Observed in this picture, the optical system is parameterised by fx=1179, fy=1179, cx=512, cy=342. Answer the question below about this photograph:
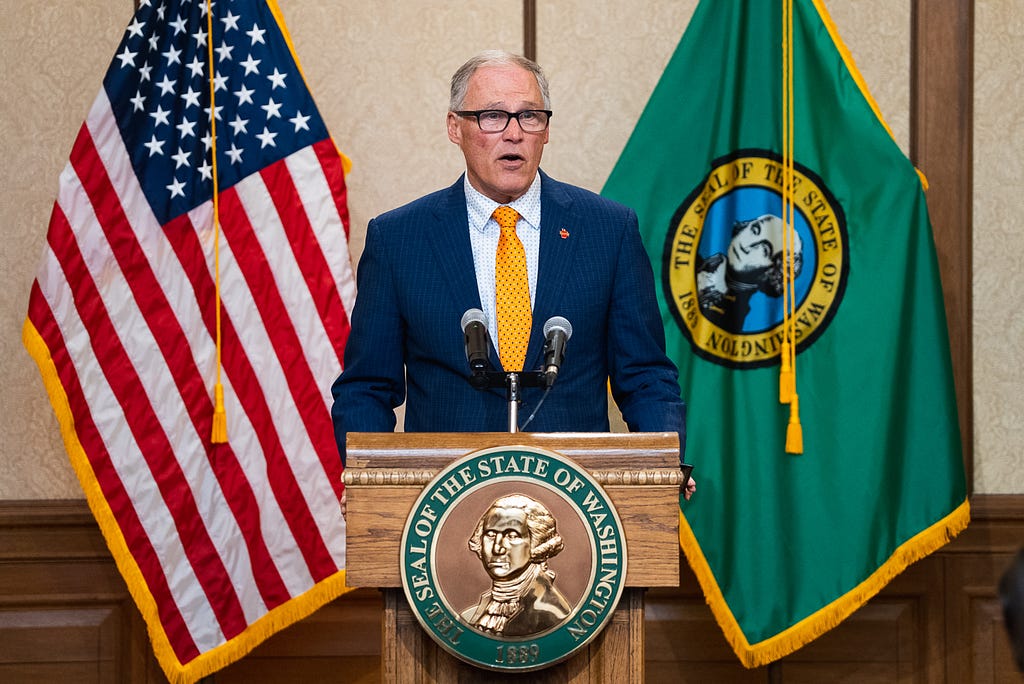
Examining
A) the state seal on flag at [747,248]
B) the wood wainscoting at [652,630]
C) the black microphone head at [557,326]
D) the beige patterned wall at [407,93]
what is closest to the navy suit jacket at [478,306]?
the black microphone head at [557,326]

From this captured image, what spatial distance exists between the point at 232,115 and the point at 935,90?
87.0 inches

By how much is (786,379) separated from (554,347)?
1.62 meters

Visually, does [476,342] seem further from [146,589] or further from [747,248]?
[146,589]

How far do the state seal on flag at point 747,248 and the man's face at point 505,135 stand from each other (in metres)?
1.16

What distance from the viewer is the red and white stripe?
3.31 m

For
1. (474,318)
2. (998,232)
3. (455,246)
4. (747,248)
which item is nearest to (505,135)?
(455,246)

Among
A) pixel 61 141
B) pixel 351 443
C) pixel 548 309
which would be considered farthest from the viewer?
pixel 61 141

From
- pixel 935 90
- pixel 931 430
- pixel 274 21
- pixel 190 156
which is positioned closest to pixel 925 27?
pixel 935 90

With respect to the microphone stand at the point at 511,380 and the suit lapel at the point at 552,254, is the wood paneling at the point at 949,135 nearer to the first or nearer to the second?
the suit lapel at the point at 552,254

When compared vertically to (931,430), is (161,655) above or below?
below

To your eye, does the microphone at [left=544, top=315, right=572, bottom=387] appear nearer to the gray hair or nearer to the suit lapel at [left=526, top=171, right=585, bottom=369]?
the suit lapel at [left=526, top=171, right=585, bottom=369]

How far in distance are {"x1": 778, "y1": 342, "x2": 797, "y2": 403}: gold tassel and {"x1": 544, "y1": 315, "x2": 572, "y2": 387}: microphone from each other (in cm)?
154

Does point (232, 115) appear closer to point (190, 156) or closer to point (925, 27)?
point (190, 156)

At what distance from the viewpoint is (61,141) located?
12.2ft
